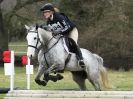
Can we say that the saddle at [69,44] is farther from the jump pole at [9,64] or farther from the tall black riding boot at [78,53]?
the jump pole at [9,64]

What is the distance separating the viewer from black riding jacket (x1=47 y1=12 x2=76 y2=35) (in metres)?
9.07

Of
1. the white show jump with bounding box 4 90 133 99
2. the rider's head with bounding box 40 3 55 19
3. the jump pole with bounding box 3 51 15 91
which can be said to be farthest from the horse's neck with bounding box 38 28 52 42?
the jump pole with bounding box 3 51 15 91

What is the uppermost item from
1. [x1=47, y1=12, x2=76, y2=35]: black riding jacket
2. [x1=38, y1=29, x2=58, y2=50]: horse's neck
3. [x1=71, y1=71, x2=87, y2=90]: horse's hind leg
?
[x1=47, y1=12, x2=76, y2=35]: black riding jacket

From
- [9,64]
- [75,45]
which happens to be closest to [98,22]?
[9,64]

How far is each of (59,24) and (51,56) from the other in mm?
752

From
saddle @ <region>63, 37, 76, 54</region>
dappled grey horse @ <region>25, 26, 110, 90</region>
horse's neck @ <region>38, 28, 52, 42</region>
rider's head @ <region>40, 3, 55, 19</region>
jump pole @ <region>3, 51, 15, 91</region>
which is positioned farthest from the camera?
jump pole @ <region>3, 51, 15, 91</region>

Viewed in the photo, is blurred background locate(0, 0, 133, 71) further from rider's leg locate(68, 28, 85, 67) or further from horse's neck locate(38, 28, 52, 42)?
horse's neck locate(38, 28, 52, 42)

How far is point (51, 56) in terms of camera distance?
8805 millimetres

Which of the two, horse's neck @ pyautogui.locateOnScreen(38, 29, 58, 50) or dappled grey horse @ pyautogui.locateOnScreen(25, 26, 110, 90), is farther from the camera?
horse's neck @ pyautogui.locateOnScreen(38, 29, 58, 50)

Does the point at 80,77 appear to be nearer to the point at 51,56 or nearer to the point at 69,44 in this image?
the point at 69,44

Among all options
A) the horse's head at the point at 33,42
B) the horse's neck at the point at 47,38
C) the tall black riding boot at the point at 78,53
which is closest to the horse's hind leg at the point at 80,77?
the tall black riding boot at the point at 78,53

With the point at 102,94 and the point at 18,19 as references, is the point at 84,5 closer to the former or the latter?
the point at 18,19

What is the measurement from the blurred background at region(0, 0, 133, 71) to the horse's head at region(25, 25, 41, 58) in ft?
68.2

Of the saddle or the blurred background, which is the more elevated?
the saddle
